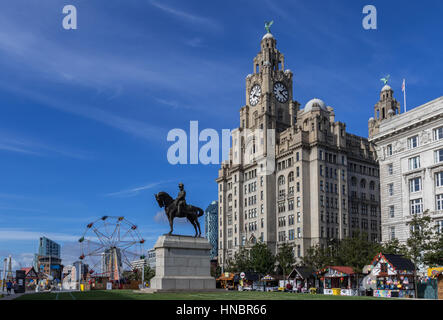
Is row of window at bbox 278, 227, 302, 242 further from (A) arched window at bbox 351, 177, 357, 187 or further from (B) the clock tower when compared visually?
(B) the clock tower

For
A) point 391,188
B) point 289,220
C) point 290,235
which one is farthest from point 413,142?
point 290,235

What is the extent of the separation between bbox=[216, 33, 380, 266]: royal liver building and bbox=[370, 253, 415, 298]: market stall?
60450mm

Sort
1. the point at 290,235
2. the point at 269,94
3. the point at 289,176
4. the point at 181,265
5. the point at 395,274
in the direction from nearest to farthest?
the point at 181,265, the point at 395,274, the point at 290,235, the point at 289,176, the point at 269,94

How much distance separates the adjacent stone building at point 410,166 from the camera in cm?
7094

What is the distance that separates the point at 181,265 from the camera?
41.6 metres

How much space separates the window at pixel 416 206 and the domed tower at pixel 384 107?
263 ft

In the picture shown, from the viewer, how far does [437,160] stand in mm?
71125

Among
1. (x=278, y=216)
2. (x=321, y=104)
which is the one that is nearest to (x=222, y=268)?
(x=278, y=216)

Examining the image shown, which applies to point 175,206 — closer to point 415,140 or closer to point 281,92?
point 415,140

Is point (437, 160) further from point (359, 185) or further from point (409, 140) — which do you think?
point (359, 185)

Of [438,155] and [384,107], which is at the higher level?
[384,107]

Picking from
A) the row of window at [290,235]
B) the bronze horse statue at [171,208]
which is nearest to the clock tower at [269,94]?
the row of window at [290,235]

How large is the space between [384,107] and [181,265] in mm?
128150
